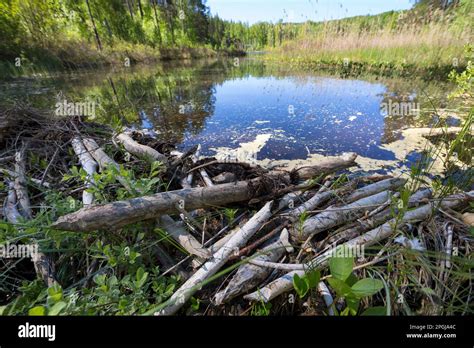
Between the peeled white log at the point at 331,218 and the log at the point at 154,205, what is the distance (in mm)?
481

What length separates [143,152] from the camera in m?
2.33

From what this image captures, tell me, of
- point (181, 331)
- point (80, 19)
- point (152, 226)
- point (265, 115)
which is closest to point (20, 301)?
point (152, 226)

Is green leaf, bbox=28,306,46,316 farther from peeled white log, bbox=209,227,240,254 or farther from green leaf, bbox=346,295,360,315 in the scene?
green leaf, bbox=346,295,360,315

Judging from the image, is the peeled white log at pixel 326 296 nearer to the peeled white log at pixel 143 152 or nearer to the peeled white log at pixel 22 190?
the peeled white log at pixel 143 152

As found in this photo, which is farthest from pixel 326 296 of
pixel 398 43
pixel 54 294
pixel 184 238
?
pixel 398 43

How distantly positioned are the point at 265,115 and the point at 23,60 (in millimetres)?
15024

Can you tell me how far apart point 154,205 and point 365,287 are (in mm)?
1301

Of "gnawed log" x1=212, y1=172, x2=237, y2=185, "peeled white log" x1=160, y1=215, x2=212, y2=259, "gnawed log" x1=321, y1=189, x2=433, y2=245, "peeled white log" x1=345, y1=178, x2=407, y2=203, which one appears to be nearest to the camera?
"peeled white log" x1=160, y1=215, x2=212, y2=259

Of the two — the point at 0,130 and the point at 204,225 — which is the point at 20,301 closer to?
the point at 204,225

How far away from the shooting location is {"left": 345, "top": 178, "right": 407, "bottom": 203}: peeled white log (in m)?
1.87

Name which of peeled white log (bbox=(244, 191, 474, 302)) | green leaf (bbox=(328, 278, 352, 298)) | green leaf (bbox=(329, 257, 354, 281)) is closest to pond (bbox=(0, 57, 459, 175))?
peeled white log (bbox=(244, 191, 474, 302))

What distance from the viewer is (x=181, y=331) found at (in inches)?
39.3

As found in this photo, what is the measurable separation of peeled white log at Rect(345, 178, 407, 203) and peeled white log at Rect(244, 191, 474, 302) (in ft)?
1.21

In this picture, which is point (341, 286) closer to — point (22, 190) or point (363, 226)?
point (363, 226)
